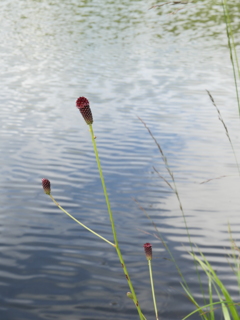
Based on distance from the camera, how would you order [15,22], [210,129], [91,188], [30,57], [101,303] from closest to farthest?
[101,303] < [91,188] < [210,129] < [30,57] < [15,22]

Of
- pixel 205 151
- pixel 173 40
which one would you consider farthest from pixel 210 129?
pixel 173 40

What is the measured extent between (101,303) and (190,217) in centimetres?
162

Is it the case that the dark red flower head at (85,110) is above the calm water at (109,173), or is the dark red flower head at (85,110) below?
below

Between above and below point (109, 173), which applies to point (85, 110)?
below

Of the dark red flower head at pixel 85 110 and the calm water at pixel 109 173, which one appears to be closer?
the dark red flower head at pixel 85 110

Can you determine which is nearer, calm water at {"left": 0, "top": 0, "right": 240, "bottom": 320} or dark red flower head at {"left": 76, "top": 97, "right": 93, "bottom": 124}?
dark red flower head at {"left": 76, "top": 97, "right": 93, "bottom": 124}

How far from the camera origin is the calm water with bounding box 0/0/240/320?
334 centimetres

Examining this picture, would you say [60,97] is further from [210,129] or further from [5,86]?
[210,129]

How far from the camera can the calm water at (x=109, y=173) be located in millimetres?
3344

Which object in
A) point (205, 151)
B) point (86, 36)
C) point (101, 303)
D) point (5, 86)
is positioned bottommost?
point (101, 303)

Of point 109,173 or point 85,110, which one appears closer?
point 85,110

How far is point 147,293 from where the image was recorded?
10.7 feet

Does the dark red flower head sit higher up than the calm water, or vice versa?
the calm water

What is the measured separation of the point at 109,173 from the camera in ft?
18.6
